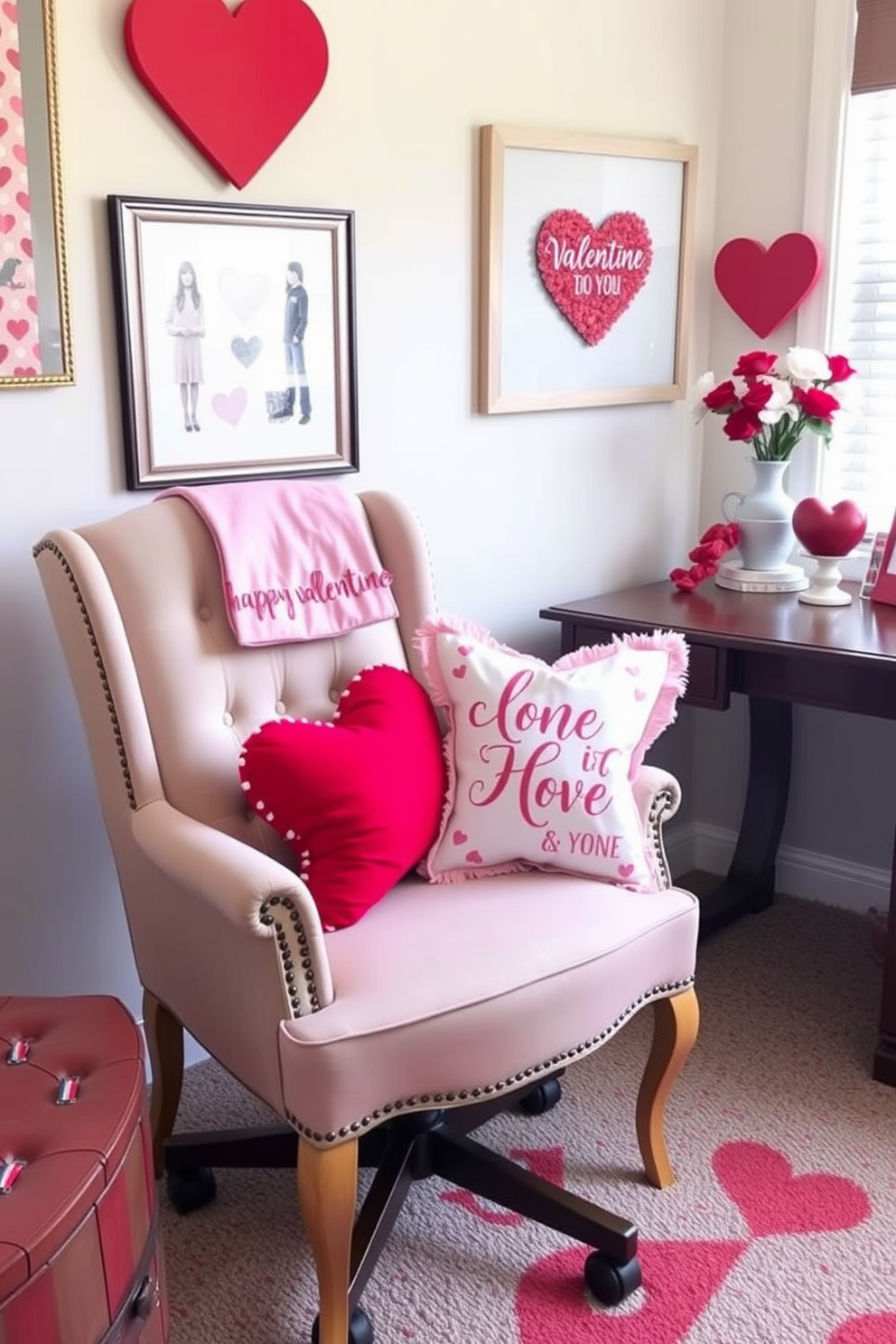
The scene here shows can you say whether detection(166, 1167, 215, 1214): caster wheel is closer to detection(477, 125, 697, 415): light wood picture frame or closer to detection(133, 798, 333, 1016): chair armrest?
detection(133, 798, 333, 1016): chair armrest

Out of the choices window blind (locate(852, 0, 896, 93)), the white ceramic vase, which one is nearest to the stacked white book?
the white ceramic vase

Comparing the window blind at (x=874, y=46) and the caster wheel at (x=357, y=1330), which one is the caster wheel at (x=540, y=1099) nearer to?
the caster wheel at (x=357, y=1330)

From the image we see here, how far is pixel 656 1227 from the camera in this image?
5.95 ft

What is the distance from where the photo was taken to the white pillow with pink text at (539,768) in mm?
1768

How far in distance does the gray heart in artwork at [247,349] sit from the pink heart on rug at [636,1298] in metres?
1.41

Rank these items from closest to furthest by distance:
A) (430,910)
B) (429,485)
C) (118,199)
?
(430,910)
(118,199)
(429,485)

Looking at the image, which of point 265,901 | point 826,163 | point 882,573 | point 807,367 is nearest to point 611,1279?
point 265,901

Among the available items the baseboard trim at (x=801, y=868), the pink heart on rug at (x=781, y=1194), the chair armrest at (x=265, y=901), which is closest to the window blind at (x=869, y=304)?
the baseboard trim at (x=801, y=868)

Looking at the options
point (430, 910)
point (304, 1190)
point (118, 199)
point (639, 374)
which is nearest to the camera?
point (304, 1190)

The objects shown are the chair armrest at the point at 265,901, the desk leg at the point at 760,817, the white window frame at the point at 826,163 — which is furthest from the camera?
the desk leg at the point at 760,817

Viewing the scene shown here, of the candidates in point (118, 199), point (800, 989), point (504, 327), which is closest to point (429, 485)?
point (504, 327)

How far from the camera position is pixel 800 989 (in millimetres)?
2502

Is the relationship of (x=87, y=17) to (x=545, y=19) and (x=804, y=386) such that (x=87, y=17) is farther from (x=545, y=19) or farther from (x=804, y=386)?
(x=804, y=386)

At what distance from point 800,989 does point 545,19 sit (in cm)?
191
